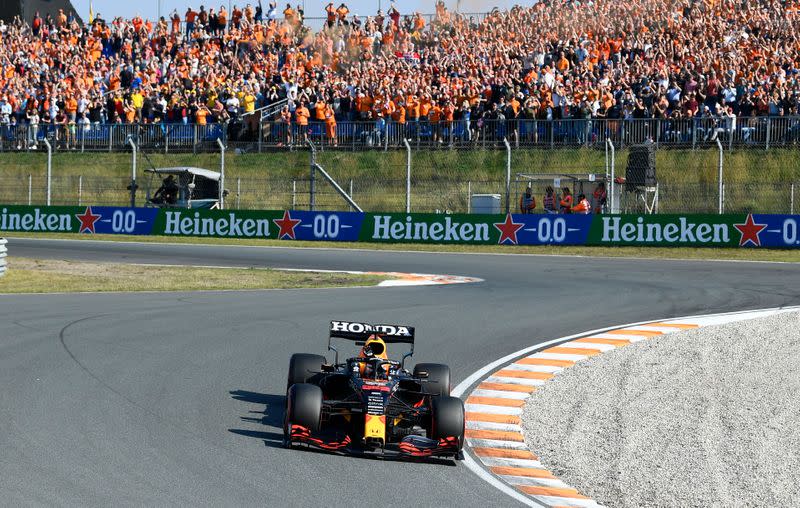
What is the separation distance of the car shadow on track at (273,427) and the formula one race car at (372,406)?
0.07 meters

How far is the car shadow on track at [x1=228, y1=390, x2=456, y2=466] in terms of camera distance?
27.5 ft

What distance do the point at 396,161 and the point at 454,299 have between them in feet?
52.3

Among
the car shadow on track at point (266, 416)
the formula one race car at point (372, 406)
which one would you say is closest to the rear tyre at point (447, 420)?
the formula one race car at point (372, 406)

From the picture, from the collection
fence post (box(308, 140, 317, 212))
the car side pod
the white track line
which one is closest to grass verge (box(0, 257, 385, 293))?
the white track line

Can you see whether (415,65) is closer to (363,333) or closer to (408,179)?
(408,179)

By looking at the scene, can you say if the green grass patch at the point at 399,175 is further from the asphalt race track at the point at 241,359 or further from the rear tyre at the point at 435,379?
the rear tyre at the point at 435,379

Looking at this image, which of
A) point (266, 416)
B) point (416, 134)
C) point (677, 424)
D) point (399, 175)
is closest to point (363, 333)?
point (266, 416)

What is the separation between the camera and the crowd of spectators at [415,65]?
30.9 metres

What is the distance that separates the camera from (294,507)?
6.93 m

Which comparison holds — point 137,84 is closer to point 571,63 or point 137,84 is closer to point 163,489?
point 571,63

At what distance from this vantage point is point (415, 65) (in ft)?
119

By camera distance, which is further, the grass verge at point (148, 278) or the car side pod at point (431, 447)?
the grass verge at point (148, 278)

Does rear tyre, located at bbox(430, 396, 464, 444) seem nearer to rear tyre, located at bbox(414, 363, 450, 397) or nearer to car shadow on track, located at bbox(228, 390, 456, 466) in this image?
car shadow on track, located at bbox(228, 390, 456, 466)

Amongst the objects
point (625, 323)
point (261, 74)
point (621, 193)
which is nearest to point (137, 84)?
point (261, 74)
